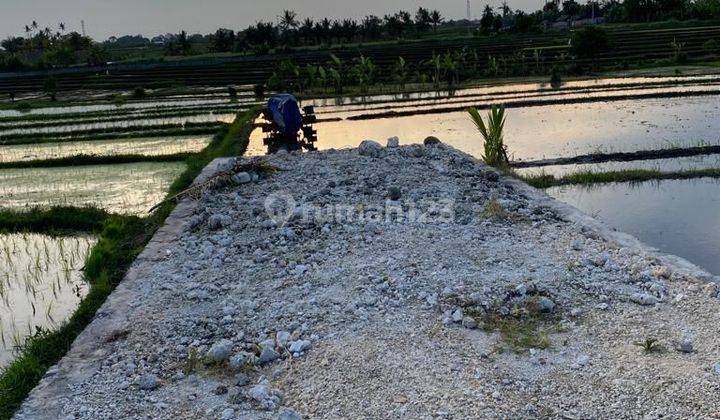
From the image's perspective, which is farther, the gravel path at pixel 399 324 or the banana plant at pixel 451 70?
the banana plant at pixel 451 70

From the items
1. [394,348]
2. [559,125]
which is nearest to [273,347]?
[394,348]

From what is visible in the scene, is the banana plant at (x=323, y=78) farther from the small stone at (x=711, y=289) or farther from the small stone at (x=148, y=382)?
the small stone at (x=148, y=382)

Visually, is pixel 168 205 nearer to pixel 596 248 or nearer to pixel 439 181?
pixel 439 181

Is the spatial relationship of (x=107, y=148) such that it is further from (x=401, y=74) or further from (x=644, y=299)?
(x=401, y=74)

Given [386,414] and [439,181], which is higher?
[439,181]

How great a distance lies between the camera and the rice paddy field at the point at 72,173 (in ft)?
23.5

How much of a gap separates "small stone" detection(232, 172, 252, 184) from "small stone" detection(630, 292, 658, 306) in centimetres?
635

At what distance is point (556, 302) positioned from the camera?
545 centimetres

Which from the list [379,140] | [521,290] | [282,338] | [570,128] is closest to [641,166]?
[570,128]

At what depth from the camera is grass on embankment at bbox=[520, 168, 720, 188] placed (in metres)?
10.2

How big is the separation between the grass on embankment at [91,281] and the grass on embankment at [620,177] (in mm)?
5871

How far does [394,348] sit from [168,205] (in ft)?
18.7

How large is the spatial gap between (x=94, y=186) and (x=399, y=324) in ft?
29.2

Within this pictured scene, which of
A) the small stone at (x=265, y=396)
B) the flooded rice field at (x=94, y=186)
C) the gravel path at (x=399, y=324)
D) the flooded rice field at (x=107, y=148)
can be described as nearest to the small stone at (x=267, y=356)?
the gravel path at (x=399, y=324)
